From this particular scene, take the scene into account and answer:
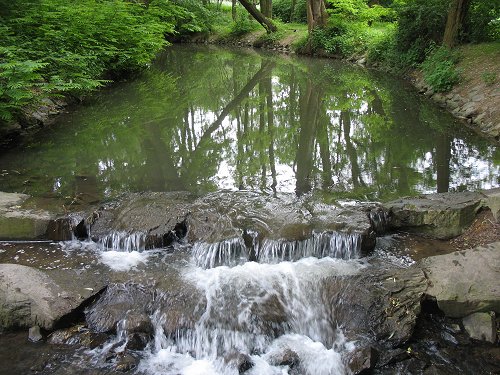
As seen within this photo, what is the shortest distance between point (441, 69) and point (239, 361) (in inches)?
514

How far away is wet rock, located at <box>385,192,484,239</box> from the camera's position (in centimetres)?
647

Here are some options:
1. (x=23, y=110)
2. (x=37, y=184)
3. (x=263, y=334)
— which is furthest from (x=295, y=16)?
(x=263, y=334)

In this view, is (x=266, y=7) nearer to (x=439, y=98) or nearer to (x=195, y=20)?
(x=195, y=20)

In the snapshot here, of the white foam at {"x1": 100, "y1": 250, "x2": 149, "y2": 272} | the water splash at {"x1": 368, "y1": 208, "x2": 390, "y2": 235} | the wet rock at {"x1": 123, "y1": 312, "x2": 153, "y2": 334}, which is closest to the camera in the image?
the wet rock at {"x1": 123, "y1": 312, "x2": 153, "y2": 334}

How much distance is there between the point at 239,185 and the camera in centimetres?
817

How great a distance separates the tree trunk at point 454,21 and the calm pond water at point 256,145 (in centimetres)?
208

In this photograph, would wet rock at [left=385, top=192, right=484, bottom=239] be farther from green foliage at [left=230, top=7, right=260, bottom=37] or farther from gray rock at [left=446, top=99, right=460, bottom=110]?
green foliage at [left=230, top=7, right=260, bottom=37]

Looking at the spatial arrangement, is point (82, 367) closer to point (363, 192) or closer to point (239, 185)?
point (239, 185)

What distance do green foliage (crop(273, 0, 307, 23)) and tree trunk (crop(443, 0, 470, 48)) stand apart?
20619 millimetres

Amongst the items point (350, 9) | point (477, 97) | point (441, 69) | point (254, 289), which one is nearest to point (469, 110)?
point (477, 97)

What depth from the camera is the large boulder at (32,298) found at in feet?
15.8

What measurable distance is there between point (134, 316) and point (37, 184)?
4274mm

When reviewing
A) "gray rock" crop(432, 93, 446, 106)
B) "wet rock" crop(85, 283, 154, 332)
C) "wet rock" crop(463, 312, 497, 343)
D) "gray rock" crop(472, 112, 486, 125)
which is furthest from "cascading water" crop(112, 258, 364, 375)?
"gray rock" crop(432, 93, 446, 106)

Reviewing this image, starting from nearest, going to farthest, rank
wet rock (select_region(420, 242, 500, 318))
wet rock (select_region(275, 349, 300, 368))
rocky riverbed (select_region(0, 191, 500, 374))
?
wet rock (select_region(275, 349, 300, 368)) < rocky riverbed (select_region(0, 191, 500, 374)) < wet rock (select_region(420, 242, 500, 318))
